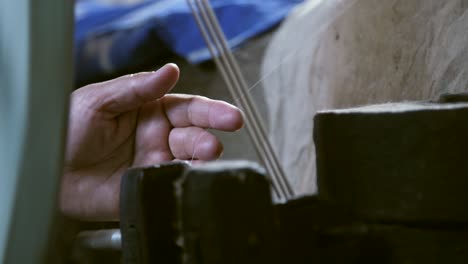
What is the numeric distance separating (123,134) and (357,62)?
0.29m

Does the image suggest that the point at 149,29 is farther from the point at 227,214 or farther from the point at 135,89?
the point at 227,214

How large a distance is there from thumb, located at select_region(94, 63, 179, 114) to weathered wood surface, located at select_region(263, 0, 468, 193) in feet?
0.69

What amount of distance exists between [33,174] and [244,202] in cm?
11

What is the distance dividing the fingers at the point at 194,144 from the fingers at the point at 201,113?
1 cm

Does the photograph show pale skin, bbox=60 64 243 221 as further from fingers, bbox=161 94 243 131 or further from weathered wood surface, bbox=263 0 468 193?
weathered wood surface, bbox=263 0 468 193

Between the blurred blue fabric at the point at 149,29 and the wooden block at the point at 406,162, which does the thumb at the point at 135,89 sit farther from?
the blurred blue fabric at the point at 149,29

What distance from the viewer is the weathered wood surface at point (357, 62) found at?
0.71 m

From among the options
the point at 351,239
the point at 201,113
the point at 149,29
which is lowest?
the point at 351,239

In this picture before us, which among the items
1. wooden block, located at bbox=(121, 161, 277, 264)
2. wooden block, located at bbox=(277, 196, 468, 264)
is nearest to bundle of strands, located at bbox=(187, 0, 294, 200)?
wooden block, located at bbox=(277, 196, 468, 264)

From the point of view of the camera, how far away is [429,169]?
47 cm

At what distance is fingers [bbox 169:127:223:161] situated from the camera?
749mm

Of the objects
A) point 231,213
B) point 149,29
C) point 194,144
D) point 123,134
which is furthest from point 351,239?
point 149,29

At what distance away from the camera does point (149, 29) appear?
1.86m

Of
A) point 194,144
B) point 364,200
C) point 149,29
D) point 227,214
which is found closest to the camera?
point 227,214
